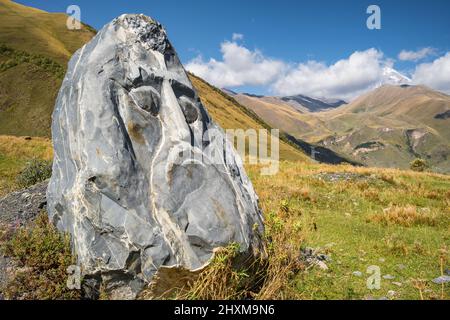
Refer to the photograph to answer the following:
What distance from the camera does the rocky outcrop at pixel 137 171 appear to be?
702 cm

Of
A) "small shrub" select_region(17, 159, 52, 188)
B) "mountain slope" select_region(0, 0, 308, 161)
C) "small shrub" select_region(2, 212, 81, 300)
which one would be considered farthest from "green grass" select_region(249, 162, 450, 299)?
"mountain slope" select_region(0, 0, 308, 161)

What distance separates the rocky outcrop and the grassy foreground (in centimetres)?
72

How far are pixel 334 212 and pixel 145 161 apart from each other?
986 centimetres

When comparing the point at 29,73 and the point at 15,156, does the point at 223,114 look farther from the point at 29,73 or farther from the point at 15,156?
the point at 15,156

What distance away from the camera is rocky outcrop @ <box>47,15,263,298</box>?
276 inches

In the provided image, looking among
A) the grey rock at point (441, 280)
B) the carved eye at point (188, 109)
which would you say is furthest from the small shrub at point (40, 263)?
the grey rock at point (441, 280)

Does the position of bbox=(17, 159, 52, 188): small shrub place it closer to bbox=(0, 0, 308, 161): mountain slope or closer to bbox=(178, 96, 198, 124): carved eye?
bbox=(178, 96, 198, 124): carved eye

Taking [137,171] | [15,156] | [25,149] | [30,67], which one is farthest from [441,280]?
[30,67]

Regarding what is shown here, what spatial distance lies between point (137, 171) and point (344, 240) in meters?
7.24

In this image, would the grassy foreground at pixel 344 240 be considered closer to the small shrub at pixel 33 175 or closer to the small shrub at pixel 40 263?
the small shrub at pixel 33 175

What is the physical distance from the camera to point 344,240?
11.7 metres

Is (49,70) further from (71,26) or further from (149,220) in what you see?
(149,220)

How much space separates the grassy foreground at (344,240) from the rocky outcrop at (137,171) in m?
0.72
